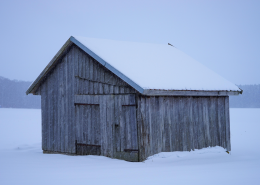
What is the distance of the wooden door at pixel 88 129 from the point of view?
38.9 ft

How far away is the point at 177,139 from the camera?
1188cm

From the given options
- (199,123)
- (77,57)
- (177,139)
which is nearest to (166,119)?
(177,139)

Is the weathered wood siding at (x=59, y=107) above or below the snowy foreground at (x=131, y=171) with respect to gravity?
above

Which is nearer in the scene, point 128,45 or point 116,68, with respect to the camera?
point 116,68

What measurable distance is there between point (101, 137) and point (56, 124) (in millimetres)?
2705

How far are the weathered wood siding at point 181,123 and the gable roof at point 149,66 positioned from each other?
23.1 inches

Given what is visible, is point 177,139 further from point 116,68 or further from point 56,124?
point 56,124

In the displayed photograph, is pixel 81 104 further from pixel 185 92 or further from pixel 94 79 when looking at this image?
pixel 185 92

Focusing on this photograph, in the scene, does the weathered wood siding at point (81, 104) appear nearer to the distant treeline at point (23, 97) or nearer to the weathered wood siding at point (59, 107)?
the weathered wood siding at point (59, 107)

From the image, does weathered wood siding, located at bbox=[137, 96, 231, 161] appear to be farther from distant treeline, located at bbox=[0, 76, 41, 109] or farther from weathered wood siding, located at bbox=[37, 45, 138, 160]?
distant treeline, located at bbox=[0, 76, 41, 109]

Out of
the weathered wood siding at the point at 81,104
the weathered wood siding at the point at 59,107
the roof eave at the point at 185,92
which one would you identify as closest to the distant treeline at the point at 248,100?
the roof eave at the point at 185,92

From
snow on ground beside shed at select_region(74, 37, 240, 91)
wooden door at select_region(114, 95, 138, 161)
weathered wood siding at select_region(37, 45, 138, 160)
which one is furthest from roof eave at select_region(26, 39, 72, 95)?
wooden door at select_region(114, 95, 138, 161)

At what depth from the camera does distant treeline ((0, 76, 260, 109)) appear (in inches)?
4352

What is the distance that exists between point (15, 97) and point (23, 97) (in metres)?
3.20
